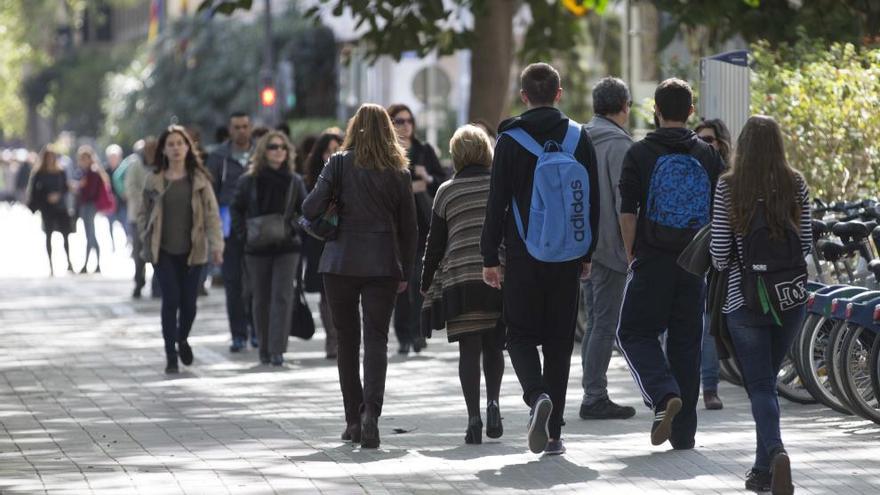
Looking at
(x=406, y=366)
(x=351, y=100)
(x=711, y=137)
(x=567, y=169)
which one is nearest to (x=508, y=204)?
(x=567, y=169)

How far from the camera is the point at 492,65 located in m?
23.3

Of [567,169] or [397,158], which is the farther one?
[397,158]

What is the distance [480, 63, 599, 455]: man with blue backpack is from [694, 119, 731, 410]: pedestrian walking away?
2098 millimetres

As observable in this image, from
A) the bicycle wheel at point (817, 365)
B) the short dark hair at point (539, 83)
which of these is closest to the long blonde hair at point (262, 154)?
the bicycle wheel at point (817, 365)

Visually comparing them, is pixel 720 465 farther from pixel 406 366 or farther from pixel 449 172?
pixel 449 172

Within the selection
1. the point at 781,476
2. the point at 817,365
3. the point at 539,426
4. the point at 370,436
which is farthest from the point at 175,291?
the point at 781,476

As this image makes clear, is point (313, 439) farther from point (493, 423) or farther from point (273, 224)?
point (273, 224)

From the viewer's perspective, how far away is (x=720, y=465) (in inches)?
380

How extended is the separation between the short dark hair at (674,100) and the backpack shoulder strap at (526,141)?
2.02 feet

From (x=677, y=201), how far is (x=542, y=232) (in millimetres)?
641

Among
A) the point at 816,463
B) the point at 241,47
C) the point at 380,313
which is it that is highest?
the point at 241,47

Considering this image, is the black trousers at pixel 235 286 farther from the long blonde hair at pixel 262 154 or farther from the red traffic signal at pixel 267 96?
the red traffic signal at pixel 267 96

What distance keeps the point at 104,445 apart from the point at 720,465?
311 cm

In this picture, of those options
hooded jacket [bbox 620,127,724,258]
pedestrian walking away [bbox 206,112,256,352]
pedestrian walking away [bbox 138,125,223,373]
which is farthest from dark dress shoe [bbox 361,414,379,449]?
pedestrian walking away [bbox 206,112,256,352]
